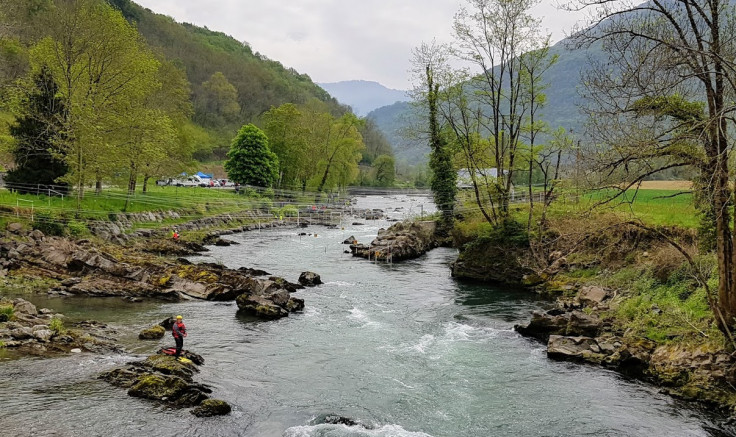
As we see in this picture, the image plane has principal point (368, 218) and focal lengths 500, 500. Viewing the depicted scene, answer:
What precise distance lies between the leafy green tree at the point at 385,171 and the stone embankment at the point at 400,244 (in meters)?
83.9

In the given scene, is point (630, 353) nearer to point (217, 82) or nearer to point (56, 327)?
point (56, 327)

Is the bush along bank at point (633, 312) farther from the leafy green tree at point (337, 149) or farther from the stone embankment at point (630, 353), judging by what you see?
the leafy green tree at point (337, 149)

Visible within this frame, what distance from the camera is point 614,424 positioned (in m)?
12.8

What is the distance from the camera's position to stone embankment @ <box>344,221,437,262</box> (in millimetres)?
40156

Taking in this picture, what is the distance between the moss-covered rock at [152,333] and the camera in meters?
18.3

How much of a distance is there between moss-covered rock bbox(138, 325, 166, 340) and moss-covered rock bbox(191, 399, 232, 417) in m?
6.49

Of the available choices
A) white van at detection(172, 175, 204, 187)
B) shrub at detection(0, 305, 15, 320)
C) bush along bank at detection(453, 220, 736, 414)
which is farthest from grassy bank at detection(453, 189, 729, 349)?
white van at detection(172, 175, 204, 187)

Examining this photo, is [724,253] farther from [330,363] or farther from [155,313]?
[155,313]

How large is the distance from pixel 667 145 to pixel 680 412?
710 centimetres

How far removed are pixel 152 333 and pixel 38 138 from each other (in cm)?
2461

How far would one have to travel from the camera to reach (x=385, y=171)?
433 feet

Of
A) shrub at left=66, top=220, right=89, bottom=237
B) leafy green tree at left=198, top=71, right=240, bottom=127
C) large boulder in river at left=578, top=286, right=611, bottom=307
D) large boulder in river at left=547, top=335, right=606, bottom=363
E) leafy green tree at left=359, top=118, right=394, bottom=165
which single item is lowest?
large boulder in river at left=547, top=335, right=606, bottom=363

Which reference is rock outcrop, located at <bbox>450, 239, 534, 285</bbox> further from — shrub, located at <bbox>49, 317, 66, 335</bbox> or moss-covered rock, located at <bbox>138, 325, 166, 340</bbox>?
shrub, located at <bbox>49, 317, 66, 335</bbox>

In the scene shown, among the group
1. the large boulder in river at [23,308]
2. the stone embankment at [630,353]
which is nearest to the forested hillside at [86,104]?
the large boulder in river at [23,308]
